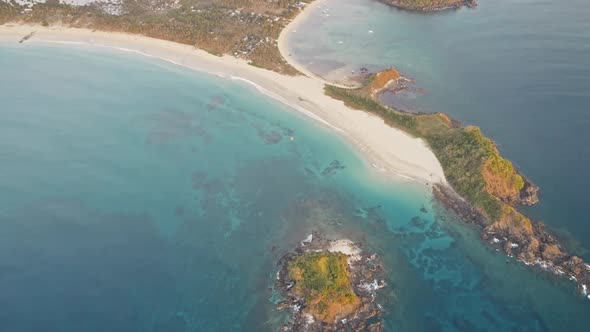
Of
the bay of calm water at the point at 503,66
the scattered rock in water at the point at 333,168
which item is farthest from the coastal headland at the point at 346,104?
the scattered rock in water at the point at 333,168

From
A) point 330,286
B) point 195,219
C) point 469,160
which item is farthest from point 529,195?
point 195,219

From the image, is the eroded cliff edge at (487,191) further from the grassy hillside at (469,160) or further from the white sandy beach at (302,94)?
the white sandy beach at (302,94)

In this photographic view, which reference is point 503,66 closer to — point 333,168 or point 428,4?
point 428,4

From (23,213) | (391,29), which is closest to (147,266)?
(23,213)

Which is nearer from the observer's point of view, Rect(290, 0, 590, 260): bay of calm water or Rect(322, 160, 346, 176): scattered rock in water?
Rect(290, 0, 590, 260): bay of calm water

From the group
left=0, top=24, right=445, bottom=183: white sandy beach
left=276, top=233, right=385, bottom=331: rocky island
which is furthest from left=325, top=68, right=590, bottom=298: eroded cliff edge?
left=276, top=233, right=385, bottom=331: rocky island

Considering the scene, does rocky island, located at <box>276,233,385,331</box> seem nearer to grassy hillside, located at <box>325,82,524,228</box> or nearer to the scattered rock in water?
the scattered rock in water
